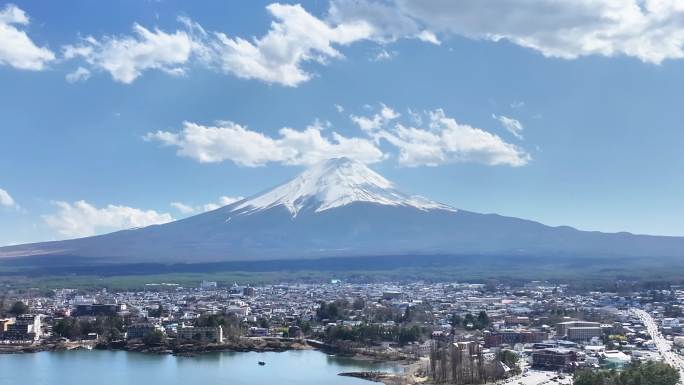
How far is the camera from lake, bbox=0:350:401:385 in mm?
18906

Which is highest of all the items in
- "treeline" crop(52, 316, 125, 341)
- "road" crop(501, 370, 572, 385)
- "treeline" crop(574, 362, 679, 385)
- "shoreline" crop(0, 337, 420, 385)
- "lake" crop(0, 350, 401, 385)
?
"treeline" crop(52, 316, 125, 341)

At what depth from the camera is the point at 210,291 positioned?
44750mm

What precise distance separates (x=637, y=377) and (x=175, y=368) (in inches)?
373

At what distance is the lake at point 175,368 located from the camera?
1891 centimetres

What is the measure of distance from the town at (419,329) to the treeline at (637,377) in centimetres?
6

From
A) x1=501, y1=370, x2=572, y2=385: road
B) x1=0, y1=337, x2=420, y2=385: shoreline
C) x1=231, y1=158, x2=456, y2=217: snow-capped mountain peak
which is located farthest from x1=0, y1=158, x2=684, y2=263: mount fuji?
x1=501, y1=370, x2=572, y2=385: road

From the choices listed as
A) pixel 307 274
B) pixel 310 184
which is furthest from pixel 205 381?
pixel 310 184

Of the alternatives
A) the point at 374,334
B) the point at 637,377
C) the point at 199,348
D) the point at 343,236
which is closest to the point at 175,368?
the point at 199,348

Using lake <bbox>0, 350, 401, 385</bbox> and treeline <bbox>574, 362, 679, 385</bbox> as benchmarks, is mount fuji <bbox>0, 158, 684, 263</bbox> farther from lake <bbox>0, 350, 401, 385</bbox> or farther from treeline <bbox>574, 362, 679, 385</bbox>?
treeline <bbox>574, 362, 679, 385</bbox>

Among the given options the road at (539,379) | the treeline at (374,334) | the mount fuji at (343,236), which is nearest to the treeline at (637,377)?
the road at (539,379)

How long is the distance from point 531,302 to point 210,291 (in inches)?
587

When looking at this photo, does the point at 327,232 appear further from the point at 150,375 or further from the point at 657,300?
the point at 150,375

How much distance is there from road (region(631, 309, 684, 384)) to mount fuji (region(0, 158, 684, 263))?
34903mm

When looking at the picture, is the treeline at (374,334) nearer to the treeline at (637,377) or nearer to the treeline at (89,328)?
the treeline at (89,328)
